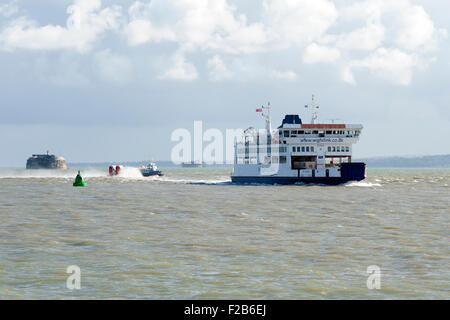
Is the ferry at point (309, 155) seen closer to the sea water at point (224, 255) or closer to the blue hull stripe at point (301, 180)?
the blue hull stripe at point (301, 180)

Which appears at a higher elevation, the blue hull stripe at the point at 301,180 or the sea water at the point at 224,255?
the blue hull stripe at the point at 301,180

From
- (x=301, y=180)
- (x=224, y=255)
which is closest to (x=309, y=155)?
(x=301, y=180)

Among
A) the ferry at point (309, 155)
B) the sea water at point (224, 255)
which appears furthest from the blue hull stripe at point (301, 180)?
the sea water at point (224, 255)

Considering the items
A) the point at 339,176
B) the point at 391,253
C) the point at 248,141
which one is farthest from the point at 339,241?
the point at 248,141

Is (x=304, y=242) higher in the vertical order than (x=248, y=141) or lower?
lower

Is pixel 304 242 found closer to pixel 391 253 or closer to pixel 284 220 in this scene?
pixel 391 253

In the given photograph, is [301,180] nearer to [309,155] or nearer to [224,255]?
[309,155]

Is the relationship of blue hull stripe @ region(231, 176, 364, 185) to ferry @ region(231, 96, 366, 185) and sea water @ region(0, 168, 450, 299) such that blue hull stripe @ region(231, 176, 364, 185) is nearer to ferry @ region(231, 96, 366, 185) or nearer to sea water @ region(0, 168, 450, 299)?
ferry @ region(231, 96, 366, 185)

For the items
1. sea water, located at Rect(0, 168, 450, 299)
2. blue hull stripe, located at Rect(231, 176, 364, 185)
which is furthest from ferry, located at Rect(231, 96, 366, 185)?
sea water, located at Rect(0, 168, 450, 299)

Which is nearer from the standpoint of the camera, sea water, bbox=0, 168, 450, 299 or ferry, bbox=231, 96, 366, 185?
sea water, bbox=0, 168, 450, 299

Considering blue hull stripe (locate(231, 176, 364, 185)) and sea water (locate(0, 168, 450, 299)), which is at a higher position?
blue hull stripe (locate(231, 176, 364, 185))
